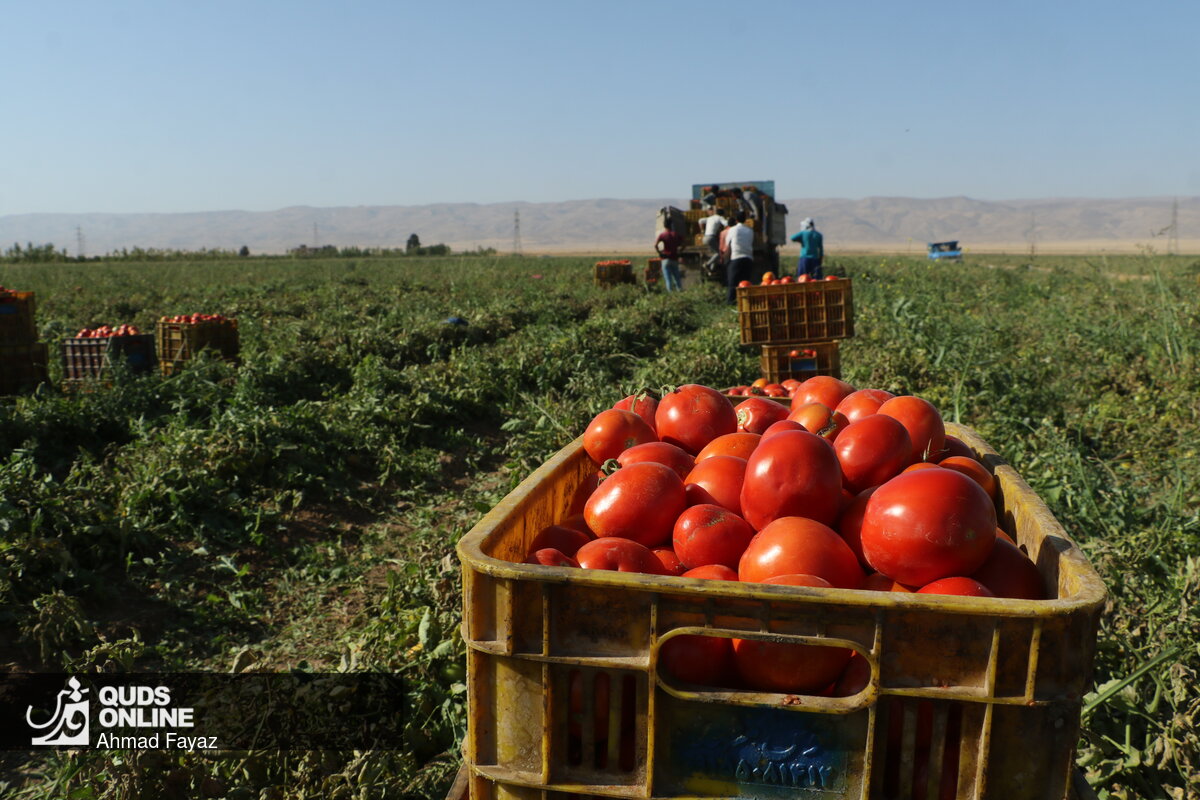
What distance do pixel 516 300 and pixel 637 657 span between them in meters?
15.5

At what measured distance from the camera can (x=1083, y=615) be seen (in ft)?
4.75

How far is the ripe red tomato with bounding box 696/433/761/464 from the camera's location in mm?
2531

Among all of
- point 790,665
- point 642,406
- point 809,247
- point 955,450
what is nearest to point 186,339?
point 642,406

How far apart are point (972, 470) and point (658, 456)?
886 mm

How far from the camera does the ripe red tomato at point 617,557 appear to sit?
1915 millimetres

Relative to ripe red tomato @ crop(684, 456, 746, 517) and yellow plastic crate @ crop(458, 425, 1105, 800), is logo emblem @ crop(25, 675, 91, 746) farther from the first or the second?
ripe red tomato @ crop(684, 456, 746, 517)

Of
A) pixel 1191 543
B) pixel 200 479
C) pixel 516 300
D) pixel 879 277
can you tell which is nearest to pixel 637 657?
pixel 1191 543

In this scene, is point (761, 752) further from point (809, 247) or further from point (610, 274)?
point (610, 274)

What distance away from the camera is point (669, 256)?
1936 cm

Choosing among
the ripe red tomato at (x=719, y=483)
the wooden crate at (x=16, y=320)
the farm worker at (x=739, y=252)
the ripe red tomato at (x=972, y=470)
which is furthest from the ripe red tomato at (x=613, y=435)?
the farm worker at (x=739, y=252)

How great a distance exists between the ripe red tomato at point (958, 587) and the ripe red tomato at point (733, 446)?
0.82 m

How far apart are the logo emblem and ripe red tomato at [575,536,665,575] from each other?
7.09 ft

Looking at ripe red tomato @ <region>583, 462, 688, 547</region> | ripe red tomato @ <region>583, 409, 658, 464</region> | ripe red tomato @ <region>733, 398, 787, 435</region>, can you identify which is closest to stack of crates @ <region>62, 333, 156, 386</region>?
ripe red tomato @ <region>583, 409, 658, 464</region>

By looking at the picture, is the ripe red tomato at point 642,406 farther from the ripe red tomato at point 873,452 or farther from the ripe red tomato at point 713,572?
the ripe red tomato at point 713,572
